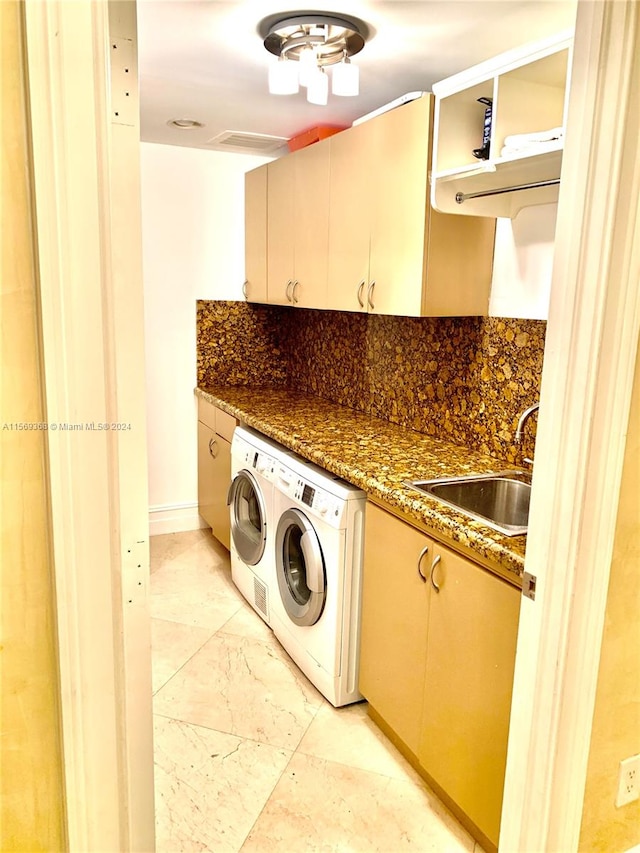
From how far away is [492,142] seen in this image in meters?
1.94

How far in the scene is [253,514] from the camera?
126 inches

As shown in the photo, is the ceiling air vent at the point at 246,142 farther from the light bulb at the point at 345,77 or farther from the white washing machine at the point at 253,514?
the white washing machine at the point at 253,514

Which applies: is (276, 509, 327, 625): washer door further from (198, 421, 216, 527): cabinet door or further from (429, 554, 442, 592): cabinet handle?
(198, 421, 216, 527): cabinet door

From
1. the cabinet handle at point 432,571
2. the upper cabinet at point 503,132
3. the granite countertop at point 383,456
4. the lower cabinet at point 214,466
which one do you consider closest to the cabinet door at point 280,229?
the granite countertop at point 383,456

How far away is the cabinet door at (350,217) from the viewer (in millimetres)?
2584

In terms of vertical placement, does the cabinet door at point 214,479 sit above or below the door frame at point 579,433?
below

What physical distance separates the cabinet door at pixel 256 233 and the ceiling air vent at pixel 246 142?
14 centimetres

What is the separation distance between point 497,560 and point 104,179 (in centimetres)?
124

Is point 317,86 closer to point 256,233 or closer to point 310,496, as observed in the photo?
point 310,496

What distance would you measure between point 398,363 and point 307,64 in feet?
4.40

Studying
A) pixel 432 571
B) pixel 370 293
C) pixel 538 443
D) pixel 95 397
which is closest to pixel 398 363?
pixel 370 293

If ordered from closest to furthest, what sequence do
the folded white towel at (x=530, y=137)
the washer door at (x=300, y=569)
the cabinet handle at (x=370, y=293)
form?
the folded white towel at (x=530, y=137) < the washer door at (x=300, y=569) < the cabinet handle at (x=370, y=293)

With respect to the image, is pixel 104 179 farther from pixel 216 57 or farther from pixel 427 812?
pixel 427 812

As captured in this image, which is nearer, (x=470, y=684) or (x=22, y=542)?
(x=22, y=542)
